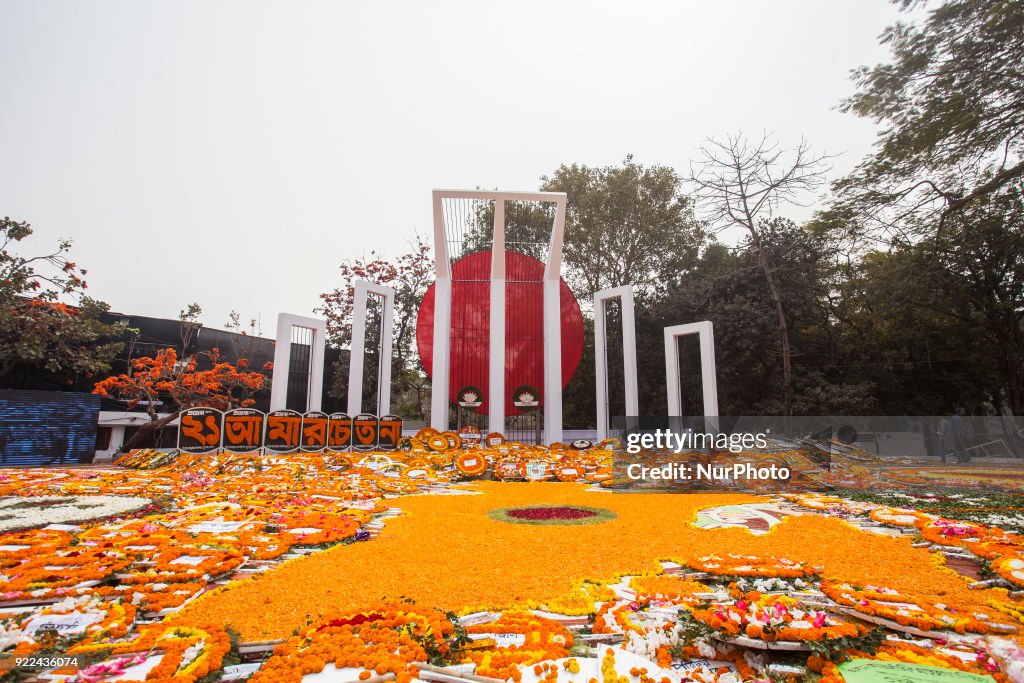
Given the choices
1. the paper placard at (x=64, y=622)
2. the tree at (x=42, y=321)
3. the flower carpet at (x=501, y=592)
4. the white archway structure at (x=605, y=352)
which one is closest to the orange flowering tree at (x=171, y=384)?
the tree at (x=42, y=321)

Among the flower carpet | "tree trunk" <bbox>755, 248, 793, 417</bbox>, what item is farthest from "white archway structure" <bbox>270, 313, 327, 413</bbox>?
"tree trunk" <bbox>755, 248, 793, 417</bbox>

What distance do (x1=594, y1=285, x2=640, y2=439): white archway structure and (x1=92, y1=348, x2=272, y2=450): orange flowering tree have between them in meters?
9.13

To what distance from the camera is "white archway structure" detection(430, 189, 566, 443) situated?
12.7 metres

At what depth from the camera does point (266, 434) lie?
998 cm

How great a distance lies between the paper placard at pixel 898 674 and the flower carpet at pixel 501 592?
14 millimetres

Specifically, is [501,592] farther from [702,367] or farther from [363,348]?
[363,348]

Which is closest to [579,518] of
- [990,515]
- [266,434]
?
[990,515]

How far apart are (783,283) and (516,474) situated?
11969 millimetres

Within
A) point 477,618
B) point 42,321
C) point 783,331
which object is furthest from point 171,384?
point 783,331

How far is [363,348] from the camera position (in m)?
12.3

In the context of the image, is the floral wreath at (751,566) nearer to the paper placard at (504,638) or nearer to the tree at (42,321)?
the paper placard at (504,638)

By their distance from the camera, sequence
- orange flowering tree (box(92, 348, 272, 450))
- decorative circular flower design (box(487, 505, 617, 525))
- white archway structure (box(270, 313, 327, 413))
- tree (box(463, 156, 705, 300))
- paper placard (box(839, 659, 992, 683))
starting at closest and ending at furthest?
1. paper placard (box(839, 659, 992, 683))
2. decorative circular flower design (box(487, 505, 617, 525))
3. white archway structure (box(270, 313, 327, 413))
4. orange flowering tree (box(92, 348, 272, 450))
5. tree (box(463, 156, 705, 300))

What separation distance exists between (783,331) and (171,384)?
1740 cm

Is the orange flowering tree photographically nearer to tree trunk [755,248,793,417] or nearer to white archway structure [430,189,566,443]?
white archway structure [430,189,566,443]
